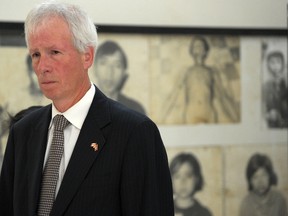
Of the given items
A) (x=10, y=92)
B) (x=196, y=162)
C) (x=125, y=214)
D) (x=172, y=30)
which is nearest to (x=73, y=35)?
(x=125, y=214)

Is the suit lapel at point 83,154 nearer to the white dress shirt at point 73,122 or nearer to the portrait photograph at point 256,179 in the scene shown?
the white dress shirt at point 73,122

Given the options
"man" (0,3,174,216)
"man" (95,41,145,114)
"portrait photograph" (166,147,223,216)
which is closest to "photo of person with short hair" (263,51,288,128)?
"portrait photograph" (166,147,223,216)

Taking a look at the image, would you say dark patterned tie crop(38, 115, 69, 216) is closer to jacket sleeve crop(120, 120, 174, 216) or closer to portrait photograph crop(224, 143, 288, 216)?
jacket sleeve crop(120, 120, 174, 216)

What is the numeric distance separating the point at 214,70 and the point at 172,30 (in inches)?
13.2

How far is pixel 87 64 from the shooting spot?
161 cm

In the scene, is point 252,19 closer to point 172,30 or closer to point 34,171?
point 172,30

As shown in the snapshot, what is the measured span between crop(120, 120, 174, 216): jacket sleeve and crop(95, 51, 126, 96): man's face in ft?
4.30

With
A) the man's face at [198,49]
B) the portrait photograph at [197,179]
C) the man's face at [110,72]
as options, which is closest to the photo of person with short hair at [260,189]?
the portrait photograph at [197,179]

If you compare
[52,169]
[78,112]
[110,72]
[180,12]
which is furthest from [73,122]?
→ [180,12]

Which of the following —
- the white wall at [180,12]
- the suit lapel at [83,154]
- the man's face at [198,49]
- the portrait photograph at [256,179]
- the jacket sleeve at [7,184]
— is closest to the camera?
the suit lapel at [83,154]

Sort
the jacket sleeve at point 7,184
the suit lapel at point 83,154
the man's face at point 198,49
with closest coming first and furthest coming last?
the suit lapel at point 83,154 → the jacket sleeve at point 7,184 → the man's face at point 198,49

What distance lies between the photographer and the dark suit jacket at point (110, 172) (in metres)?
1.48

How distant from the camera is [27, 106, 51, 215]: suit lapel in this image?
5.14 feet

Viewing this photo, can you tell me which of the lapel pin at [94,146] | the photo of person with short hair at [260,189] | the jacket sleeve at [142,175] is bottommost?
the photo of person with short hair at [260,189]
